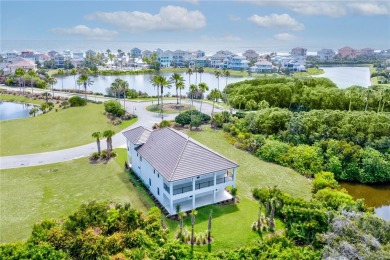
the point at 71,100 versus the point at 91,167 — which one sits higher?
the point at 71,100

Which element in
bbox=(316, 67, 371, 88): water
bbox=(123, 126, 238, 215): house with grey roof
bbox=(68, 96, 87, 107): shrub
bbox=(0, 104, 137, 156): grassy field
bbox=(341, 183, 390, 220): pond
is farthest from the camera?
bbox=(316, 67, 371, 88): water

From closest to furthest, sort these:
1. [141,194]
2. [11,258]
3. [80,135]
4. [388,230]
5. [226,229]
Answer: [11,258], [388,230], [226,229], [141,194], [80,135]

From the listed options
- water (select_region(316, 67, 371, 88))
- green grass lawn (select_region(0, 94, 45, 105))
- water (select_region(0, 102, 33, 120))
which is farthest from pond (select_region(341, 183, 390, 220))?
water (select_region(316, 67, 371, 88))

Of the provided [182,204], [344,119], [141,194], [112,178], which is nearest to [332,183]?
[344,119]

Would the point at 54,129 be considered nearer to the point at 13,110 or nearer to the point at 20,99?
the point at 13,110

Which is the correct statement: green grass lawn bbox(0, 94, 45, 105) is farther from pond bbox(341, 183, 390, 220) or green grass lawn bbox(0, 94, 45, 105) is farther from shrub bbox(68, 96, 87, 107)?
pond bbox(341, 183, 390, 220)

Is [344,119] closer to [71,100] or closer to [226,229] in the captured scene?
[226,229]
